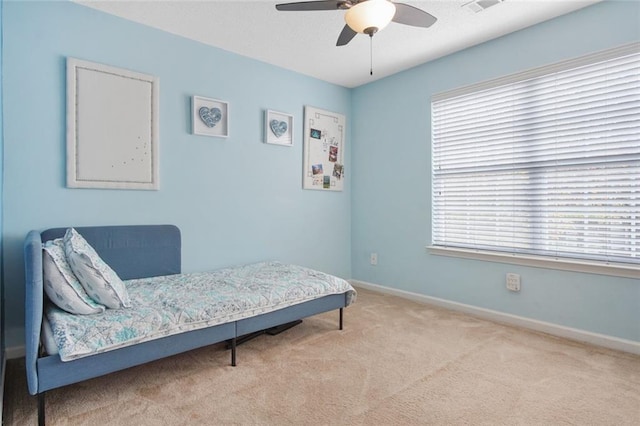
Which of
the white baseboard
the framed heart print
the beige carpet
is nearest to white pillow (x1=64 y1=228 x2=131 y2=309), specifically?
the beige carpet

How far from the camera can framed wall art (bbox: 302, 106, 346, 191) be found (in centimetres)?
404

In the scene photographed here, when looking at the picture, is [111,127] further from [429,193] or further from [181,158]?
[429,193]

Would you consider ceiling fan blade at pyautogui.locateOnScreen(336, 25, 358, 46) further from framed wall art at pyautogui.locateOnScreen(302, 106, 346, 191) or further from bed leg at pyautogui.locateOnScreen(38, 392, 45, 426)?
bed leg at pyautogui.locateOnScreen(38, 392, 45, 426)

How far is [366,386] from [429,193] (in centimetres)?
222

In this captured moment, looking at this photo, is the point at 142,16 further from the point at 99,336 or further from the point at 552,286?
the point at 552,286

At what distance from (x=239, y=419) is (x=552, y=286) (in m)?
2.57

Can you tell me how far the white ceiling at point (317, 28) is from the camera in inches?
103

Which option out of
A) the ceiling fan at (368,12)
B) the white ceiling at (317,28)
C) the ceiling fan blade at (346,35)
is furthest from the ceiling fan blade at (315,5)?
the white ceiling at (317,28)

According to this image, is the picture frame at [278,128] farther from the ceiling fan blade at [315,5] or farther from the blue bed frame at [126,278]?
the ceiling fan blade at [315,5]

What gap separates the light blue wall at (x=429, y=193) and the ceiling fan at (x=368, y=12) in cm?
139

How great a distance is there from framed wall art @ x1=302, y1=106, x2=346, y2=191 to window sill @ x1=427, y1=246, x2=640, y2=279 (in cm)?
144

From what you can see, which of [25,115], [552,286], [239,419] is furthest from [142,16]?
[552,286]

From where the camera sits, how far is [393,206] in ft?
13.2

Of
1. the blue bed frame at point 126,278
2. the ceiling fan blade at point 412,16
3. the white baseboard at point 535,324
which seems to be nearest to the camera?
the blue bed frame at point 126,278
